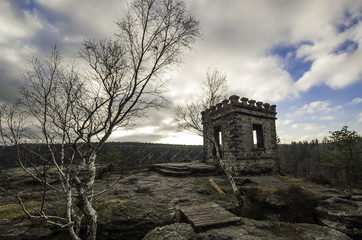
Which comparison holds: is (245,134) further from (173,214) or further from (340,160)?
(340,160)

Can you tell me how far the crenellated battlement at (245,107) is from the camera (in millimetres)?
13023

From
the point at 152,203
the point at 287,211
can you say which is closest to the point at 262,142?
the point at 287,211

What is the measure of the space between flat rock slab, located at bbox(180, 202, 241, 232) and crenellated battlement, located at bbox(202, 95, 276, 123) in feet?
24.6

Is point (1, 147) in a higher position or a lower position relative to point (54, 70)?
lower

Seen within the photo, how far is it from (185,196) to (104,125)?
5073 millimetres

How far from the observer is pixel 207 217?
5266 millimetres

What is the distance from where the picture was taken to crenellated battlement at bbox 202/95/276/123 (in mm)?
13023

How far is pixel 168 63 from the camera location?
20.0ft

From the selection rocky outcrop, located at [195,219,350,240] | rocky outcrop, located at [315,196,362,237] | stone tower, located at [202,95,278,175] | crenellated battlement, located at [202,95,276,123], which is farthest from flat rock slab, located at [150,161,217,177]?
rocky outcrop, located at [195,219,350,240]

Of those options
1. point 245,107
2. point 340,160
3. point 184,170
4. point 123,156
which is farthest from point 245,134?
point 340,160

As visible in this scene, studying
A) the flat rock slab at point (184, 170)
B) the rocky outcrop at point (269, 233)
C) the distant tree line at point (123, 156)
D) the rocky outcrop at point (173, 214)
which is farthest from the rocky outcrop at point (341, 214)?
the distant tree line at point (123, 156)

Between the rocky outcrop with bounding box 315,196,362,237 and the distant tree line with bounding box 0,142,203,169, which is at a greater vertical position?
the distant tree line with bounding box 0,142,203,169

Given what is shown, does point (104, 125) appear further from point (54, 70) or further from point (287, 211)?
point (287, 211)

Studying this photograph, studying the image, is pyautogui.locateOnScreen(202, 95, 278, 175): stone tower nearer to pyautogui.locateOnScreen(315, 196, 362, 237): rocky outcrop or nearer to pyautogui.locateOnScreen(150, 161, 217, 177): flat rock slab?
pyautogui.locateOnScreen(150, 161, 217, 177): flat rock slab
